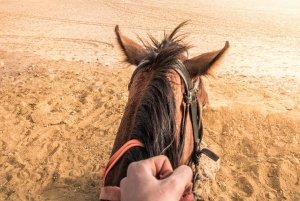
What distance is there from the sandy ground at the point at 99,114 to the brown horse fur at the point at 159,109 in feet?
7.48

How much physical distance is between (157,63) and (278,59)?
903 cm

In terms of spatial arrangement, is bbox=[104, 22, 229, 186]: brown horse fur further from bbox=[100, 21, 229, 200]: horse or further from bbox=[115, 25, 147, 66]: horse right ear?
bbox=[115, 25, 147, 66]: horse right ear

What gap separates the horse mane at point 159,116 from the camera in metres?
1.89

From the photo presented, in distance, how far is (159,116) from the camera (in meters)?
1.94

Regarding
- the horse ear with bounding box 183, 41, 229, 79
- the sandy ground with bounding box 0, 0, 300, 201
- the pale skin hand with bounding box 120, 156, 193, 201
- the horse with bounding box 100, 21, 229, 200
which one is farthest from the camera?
the sandy ground with bounding box 0, 0, 300, 201

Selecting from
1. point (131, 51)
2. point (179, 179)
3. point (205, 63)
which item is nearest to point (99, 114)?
point (131, 51)

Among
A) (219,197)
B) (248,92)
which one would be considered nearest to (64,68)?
(248,92)

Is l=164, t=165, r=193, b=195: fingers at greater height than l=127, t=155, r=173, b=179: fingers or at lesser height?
greater

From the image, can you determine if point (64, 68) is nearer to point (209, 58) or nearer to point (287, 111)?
point (287, 111)

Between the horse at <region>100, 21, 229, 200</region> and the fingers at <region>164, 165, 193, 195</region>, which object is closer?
the fingers at <region>164, 165, 193, 195</region>

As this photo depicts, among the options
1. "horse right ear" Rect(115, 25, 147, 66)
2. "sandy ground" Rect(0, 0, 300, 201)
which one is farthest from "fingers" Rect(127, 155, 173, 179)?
"sandy ground" Rect(0, 0, 300, 201)

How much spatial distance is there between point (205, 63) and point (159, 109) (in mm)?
586

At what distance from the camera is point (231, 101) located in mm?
6379

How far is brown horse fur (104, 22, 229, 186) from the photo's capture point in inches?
74.3
